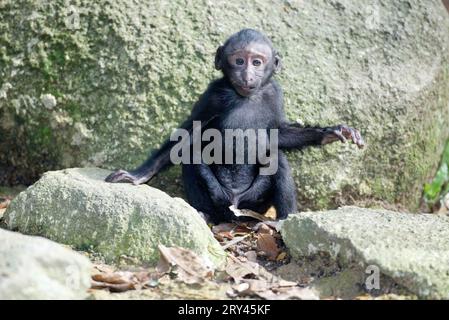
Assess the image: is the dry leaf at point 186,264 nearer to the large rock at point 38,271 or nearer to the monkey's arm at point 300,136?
the large rock at point 38,271

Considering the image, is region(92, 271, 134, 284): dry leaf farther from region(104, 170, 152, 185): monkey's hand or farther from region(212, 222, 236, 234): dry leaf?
region(212, 222, 236, 234): dry leaf

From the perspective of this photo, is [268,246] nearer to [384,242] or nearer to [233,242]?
[233,242]

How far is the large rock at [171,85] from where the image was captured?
7.25 metres

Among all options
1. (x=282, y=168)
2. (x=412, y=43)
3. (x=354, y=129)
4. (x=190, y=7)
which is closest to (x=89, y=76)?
(x=190, y=7)

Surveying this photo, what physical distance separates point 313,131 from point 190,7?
169 cm

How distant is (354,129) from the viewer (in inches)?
271

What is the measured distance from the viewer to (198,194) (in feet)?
23.1

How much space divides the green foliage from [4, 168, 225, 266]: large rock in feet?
12.1

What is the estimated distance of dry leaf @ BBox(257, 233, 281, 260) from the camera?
573cm

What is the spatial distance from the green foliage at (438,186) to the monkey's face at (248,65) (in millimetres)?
2431

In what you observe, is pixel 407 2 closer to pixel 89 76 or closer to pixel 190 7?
pixel 190 7

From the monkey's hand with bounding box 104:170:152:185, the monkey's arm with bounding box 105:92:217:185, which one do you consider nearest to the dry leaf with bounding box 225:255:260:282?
the monkey's hand with bounding box 104:170:152:185

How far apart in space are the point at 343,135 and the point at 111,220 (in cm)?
240

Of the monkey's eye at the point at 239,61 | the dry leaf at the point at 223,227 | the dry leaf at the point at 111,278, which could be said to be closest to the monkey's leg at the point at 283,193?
the dry leaf at the point at 223,227
